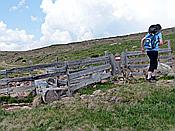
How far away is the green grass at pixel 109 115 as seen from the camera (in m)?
9.22

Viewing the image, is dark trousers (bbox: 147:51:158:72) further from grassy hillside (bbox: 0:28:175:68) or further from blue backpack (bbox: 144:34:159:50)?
grassy hillside (bbox: 0:28:175:68)

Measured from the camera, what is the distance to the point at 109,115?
389 inches

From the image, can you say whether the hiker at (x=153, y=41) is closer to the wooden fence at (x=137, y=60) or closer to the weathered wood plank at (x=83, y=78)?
the weathered wood plank at (x=83, y=78)

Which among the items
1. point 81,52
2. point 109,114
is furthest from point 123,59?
point 81,52

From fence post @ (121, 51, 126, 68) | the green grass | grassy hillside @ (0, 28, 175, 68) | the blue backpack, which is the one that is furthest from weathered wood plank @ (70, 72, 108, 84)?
grassy hillside @ (0, 28, 175, 68)

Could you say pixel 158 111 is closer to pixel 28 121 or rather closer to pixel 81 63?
pixel 28 121

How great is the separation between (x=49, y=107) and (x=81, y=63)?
25.6ft

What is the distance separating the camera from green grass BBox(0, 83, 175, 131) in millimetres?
9219

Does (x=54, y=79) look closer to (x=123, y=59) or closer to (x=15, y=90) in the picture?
(x=15, y=90)

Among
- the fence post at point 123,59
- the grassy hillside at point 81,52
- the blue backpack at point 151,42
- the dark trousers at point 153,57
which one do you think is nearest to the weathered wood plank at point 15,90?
the dark trousers at point 153,57

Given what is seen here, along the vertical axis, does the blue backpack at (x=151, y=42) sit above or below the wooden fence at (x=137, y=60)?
above

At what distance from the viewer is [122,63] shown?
67.4 ft

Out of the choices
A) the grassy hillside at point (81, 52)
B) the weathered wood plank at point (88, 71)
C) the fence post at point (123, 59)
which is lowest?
the grassy hillside at point (81, 52)

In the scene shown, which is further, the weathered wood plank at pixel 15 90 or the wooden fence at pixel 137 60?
the wooden fence at pixel 137 60
